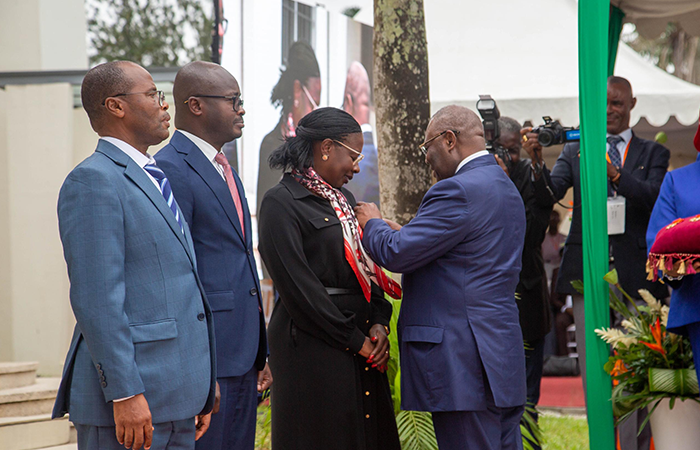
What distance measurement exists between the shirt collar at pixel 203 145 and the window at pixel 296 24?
4.53 metres

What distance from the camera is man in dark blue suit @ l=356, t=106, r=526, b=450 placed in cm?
312

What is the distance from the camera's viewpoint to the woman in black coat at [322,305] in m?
3.11

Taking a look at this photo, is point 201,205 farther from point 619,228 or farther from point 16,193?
point 16,193

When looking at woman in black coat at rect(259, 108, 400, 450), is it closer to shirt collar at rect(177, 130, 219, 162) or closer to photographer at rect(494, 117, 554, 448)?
shirt collar at rect(177, 130, 219, 162)

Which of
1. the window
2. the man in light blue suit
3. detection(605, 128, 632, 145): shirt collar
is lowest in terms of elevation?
the man in light blue suit

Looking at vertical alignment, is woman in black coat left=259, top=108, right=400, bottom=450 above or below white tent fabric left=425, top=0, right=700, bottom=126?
below

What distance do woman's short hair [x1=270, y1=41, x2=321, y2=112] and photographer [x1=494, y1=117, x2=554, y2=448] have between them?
2.95 metres

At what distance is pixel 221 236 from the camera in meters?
2.92

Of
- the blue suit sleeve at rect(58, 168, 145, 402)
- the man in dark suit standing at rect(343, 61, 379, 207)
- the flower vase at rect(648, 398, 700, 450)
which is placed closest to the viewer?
the blue suit sleeve at rect(58, 168, 145, 402)

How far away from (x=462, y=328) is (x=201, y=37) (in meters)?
22.4

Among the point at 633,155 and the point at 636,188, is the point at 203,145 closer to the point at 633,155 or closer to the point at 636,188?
the point at 636,188

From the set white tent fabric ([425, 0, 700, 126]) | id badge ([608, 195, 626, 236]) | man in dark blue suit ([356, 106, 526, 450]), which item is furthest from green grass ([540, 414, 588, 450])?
white tent fabric ([425, 0, 700, 126])

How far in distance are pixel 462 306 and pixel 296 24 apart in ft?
17.1

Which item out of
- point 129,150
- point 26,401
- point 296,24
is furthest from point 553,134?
point 26,401
